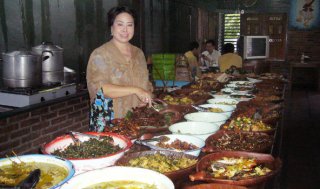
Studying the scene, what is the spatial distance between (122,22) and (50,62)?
6.49 feet

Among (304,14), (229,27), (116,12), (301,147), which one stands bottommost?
(301,147)

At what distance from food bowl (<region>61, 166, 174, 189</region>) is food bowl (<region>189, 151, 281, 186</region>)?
16 cm

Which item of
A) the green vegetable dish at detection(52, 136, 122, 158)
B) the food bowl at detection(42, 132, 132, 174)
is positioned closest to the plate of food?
the food bowl at detection(42, 132, 132, 174)

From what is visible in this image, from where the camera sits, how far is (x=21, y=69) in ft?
13.0

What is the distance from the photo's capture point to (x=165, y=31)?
8930 millimetres

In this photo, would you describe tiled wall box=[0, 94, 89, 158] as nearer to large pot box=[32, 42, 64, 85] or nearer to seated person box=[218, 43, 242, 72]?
large pot box=[32, 42, 64, 85]

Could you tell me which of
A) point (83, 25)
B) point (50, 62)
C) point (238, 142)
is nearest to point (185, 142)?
point (238, 142)

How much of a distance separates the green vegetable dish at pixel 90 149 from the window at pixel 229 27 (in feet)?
41.4

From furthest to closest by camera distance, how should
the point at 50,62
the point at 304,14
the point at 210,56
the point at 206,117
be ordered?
the point at 304,14 → the point at 210,56 → the point at 50,62 → the point at 206,117

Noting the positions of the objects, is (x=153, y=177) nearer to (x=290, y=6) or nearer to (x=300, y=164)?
(x=300, y=164)

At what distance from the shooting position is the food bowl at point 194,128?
2.45m

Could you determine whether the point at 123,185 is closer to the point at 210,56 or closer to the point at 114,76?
the point at 114,76

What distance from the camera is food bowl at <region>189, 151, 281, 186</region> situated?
1.57 meters

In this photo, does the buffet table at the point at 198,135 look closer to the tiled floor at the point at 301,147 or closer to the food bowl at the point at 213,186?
the food bowl at the point at 213,186
